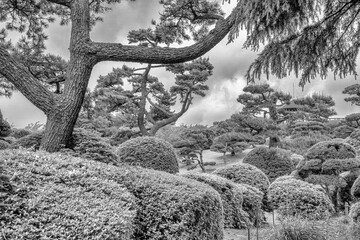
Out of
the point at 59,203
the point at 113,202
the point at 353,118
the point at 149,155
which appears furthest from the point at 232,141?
the point at 59,203

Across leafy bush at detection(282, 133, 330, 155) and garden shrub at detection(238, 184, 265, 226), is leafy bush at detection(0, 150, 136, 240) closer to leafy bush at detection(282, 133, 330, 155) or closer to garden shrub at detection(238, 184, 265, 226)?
garden shrub at detection(238, 184, 265, 226)

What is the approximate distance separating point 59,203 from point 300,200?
679cm

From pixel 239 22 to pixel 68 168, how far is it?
2.80m

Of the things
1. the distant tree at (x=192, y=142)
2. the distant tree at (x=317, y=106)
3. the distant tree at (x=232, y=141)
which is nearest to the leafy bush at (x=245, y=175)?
the distant tree at (x=192, y=142)

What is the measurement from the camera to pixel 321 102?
3100 centimetres

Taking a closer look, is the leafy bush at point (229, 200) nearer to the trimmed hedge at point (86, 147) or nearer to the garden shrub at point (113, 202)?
the trimmed hedge at point (86, 147)

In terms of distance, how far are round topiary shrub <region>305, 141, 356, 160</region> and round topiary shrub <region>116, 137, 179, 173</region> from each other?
197 inches

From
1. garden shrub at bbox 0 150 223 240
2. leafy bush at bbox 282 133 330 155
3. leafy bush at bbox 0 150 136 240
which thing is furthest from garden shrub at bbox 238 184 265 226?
leafy bush at bbox 282 133 330 155

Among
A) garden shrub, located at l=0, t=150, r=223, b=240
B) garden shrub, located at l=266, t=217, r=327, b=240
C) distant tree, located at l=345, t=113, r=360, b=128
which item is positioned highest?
distant tree, located at l=345, t=113, r=360, b=128

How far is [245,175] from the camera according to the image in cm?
920

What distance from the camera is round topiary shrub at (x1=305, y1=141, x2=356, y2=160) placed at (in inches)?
393

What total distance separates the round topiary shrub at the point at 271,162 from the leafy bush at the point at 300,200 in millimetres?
5015

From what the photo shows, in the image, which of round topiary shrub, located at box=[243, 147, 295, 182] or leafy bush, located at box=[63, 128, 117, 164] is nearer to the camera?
leafy bush, located at box=[63, 128, 117, 164]

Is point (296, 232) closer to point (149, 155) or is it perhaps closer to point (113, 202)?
point (113, 202)
